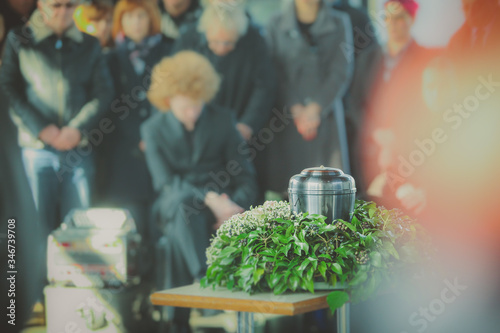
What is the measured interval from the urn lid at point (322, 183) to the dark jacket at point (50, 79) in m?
3.57

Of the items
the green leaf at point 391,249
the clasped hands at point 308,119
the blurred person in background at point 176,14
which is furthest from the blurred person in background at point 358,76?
the green leaf at point 391,249

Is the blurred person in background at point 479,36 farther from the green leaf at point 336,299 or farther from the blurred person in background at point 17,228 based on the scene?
the blurred person in background at point 17,228

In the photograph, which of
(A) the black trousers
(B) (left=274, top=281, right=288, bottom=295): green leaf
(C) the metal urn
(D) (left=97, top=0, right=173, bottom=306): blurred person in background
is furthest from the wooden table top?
(D) (left=97, top=0, right=173, bottom=306): blurred person in background

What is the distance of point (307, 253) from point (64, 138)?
4.05 metres

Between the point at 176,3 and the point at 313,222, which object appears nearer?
the point at 313,222

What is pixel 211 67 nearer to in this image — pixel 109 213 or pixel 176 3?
pixel 176 3

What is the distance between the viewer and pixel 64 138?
6.04 m

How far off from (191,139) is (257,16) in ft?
3.82

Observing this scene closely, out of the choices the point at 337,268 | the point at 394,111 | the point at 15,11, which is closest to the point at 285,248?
the point at 337,268

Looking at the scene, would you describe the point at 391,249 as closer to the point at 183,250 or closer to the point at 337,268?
the point at 337,268

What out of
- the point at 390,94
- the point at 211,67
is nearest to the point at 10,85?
the point at 211,67

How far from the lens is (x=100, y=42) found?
6.01 meters

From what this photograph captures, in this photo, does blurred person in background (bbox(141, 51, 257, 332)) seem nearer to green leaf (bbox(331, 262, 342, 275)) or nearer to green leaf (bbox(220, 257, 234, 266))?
green leaf (bbox(220, 257, 234, 266))

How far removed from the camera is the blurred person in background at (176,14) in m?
5.75
